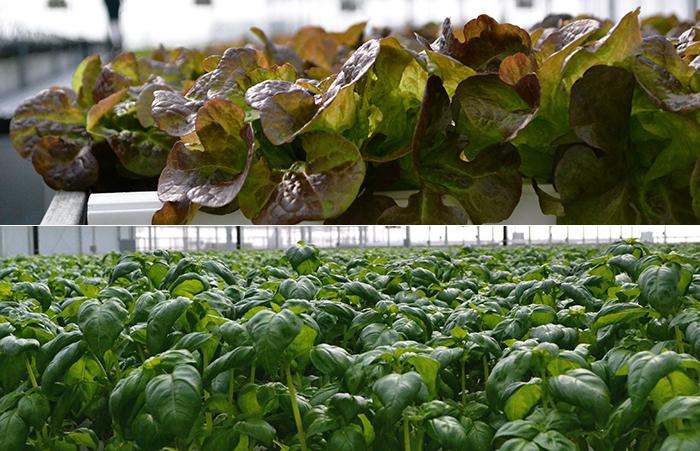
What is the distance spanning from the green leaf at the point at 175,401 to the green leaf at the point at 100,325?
125 millimetres

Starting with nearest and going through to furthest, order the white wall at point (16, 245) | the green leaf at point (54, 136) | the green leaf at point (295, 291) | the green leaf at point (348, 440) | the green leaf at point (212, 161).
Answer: the green leaf at point (348, 440) → the green leaf at point (295, 291) → the green leaf at point (212, 161) → the green leaf at point (54, 136) → the white wall at point (16, 245)

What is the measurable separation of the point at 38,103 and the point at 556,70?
155 cm

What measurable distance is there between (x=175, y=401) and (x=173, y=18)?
811 cm

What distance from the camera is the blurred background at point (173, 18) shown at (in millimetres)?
7555

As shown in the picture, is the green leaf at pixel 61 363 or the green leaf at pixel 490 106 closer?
the green leaf at pixel 61 363

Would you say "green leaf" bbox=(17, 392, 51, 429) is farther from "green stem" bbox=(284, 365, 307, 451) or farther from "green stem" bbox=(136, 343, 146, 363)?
"green stem" bbox=(284, 365, 307, 451)

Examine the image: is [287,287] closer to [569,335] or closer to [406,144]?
[569,335]

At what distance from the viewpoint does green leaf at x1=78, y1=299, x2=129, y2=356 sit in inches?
30.3

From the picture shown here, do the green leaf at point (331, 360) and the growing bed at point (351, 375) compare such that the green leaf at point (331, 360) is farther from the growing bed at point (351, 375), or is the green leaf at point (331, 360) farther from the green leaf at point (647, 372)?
the green leaf at point (647, 372)

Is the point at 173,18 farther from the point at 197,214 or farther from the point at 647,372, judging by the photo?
the point at 647,372

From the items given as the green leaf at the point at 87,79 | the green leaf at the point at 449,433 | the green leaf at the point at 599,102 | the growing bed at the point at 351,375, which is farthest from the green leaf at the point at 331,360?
the green leaf at the point at 87,79

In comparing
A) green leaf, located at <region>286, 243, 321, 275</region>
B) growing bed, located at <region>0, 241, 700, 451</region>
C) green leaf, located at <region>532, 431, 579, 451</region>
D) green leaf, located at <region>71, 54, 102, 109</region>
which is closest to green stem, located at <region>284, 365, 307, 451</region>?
growing bed, located at <region>0, 241, 700, 451</region>

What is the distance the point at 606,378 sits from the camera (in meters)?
0.73

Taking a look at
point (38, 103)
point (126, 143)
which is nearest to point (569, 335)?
point (126, 143)
